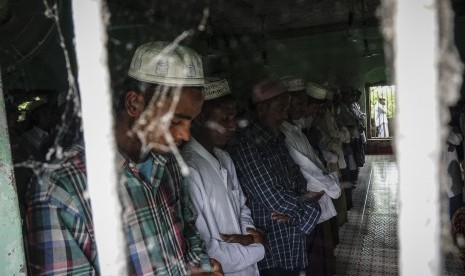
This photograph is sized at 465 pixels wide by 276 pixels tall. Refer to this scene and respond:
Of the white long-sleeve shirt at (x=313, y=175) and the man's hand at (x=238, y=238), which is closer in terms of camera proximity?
the man's hand at (x=238, y=238)

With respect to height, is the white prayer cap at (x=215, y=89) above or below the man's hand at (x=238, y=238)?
above

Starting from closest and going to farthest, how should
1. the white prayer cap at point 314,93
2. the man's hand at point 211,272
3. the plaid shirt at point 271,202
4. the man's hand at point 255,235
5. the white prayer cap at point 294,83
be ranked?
the man's hand at point 211,272, the man's hand at point 255,235, the plaid shirt at point 271,202, the white prayer cap at point 294,83, the white prayer cap at point 314,93

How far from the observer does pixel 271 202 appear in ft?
6.03

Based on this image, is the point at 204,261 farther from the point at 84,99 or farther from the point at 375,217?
the point at 375,217

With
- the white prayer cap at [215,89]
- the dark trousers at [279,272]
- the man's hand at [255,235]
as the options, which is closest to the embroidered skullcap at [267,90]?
the white prayer cap at [215,89]

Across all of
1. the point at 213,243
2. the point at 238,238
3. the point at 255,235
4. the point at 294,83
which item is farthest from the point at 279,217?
the point at 294,83

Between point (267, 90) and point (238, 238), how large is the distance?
1.08 meters

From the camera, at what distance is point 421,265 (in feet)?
1.74

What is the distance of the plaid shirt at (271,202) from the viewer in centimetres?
185

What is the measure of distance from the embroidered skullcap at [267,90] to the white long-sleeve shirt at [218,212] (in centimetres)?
68

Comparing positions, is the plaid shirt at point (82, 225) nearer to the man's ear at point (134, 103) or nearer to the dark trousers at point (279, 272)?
the man's ear at point (134, 103)

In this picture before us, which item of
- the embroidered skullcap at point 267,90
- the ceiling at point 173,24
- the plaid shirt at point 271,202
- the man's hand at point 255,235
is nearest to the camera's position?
the ceiling at point 173,24

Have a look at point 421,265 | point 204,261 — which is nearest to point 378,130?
point 204,261

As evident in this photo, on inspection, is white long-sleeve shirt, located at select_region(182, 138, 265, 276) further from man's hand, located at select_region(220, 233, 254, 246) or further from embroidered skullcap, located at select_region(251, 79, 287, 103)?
embroidered skullcap, located at select_region(251, 79, 287, 103)
